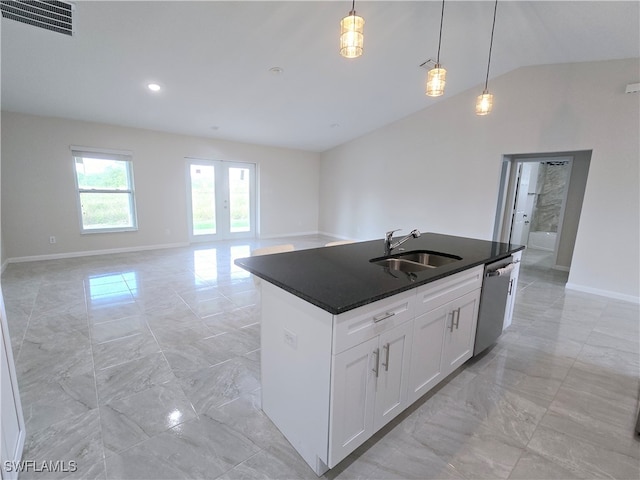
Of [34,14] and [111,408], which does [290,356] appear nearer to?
[111,408]

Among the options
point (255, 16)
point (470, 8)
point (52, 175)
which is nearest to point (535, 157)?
point (470, 8)

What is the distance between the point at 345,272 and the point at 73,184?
585cm

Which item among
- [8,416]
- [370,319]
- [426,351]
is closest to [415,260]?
[426,351]

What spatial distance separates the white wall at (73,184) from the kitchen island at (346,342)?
5.21 metres

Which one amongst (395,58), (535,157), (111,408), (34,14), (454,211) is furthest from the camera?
(454,211)

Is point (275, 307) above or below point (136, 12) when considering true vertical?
below

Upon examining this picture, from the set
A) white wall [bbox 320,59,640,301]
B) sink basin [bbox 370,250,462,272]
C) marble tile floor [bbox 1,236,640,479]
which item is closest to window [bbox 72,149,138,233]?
marble tile floor [bbox 1,236,640,479]

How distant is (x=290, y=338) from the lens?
1440 millimetres

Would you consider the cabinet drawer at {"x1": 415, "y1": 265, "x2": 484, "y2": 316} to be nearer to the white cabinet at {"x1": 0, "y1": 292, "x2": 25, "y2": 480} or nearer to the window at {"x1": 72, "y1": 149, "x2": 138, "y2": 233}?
the white cabinet at {"x1": 0, "y1": 292, "x2": 25, "y2": 480}

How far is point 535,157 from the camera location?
483 cm

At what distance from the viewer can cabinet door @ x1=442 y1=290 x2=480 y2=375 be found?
191 cm

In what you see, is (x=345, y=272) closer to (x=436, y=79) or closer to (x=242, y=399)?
(x=242, y=399)

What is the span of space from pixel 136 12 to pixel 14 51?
5.26 ft

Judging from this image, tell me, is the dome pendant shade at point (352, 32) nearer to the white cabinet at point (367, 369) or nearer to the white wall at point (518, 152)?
the white cabinet at point (367, 369)
